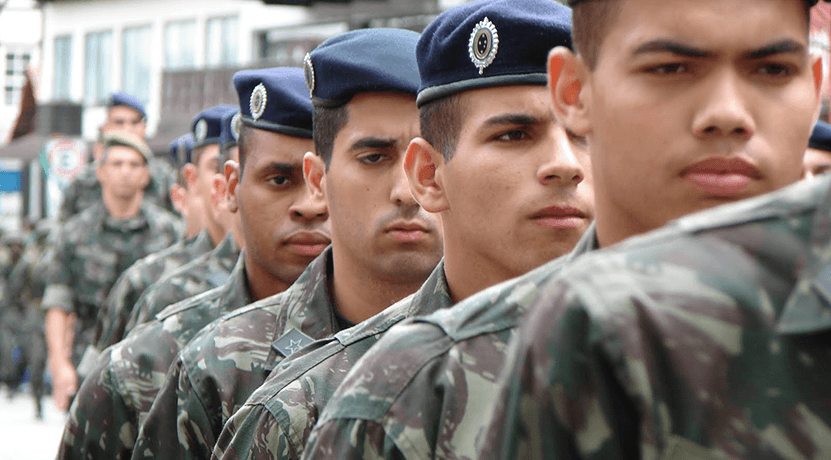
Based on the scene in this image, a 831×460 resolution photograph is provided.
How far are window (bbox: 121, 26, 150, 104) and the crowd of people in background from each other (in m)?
25.5

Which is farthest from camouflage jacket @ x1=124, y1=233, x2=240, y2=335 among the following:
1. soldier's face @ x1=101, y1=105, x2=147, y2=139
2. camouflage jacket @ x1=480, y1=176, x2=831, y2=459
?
soldier's face @ x1=101, y1=105, x2=147, y2=139

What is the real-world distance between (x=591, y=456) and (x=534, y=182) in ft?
4.45

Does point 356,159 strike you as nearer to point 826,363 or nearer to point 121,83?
point 826,363

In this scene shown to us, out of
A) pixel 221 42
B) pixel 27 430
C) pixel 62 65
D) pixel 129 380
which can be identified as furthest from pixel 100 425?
pixel 62 65

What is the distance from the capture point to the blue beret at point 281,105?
4.14 meters

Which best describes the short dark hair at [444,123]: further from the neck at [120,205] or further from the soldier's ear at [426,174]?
the neck at [120,205]

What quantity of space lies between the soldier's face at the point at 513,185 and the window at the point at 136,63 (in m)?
28.3

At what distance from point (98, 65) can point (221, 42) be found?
209 inches

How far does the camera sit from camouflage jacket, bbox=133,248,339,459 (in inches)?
136

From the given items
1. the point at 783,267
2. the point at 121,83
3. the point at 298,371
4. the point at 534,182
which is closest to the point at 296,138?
the point at 298,371

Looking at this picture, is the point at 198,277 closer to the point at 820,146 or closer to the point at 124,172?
the point at 820,146

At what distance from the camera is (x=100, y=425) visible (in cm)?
407

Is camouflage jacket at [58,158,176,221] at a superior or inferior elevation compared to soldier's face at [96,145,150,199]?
inferior

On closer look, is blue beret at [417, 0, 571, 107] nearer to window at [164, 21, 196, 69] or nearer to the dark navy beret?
the dark navy beret
